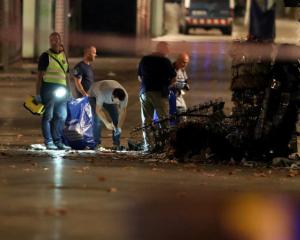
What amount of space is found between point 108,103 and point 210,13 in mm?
35412

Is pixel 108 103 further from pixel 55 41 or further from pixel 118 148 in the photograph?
pixel 55 41

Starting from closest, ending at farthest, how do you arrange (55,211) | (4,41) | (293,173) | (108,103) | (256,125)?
(55,211)
(293,173)
(256,125)
(108,103)
(4,41)

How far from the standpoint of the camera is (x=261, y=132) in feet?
37.2

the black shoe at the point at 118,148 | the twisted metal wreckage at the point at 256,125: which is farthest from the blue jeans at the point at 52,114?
the twisted metal wreckage at the point at 256,125

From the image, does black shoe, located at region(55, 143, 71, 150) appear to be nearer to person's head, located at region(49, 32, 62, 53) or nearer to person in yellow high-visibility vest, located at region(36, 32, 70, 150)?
person in yellow high-visibility vest, located at region(36, 32, 70, 150)

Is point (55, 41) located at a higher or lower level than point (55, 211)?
higher

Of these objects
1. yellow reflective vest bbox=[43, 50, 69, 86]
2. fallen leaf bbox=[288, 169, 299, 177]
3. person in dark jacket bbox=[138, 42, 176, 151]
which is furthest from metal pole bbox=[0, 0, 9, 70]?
fallen leaf bbox=[288, 169, 299, 177]

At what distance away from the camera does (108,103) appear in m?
13.4

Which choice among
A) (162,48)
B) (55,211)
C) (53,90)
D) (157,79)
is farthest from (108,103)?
(55,211)

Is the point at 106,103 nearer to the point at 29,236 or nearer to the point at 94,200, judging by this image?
the point at 94,200

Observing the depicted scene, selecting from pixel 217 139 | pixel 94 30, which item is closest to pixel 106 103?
pixel 217 139

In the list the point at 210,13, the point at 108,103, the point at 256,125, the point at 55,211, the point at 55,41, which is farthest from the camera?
the point at 210,13

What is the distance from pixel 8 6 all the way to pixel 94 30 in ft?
41.9

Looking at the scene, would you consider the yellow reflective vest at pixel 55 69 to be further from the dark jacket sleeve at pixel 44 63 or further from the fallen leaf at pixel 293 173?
Answer: the fallen leaf at pixel 293 173
